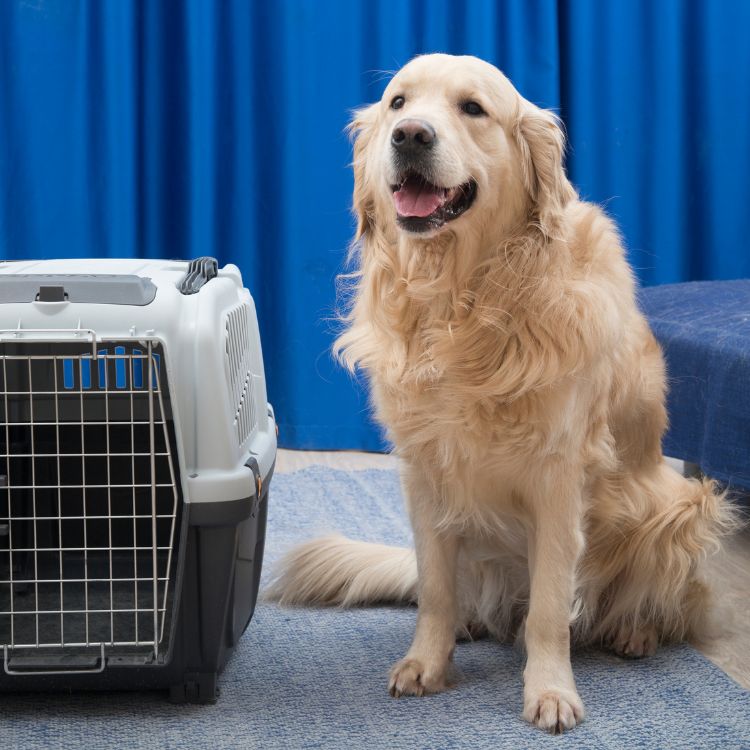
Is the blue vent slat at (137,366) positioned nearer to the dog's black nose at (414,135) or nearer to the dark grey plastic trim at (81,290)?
the dark grey plastic trim at (81,290)

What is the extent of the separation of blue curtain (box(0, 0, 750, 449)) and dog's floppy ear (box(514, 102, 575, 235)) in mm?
1442

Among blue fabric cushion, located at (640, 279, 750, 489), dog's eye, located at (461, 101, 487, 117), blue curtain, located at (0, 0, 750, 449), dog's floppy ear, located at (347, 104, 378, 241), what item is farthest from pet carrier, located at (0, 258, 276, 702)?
blue curtain, located at (0, 0, 750, 449)

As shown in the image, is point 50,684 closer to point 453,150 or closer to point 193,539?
point 193,539

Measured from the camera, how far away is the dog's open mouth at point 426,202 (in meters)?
1.39

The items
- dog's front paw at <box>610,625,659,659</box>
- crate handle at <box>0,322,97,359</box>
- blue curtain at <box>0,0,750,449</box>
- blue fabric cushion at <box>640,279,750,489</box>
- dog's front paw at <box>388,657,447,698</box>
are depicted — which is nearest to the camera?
crate handle at <box>0,322,97,359</box>

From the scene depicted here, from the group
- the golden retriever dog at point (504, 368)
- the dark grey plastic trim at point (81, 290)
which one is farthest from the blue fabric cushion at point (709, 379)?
the dark grey plastic trim at point (81, 290)

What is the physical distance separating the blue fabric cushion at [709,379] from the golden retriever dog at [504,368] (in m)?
0.47

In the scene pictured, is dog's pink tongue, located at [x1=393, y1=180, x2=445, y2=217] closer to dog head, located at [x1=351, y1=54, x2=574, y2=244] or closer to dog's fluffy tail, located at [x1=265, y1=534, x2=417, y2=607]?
dog head, located at [x1=351, y1=54, x2=574, y2=244]

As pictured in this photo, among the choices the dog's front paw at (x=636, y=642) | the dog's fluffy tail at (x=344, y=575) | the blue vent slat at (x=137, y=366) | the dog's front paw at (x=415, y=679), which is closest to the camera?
the blue vent slat at (x=137, y=366)

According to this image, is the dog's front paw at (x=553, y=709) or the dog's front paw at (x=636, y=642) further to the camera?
the dog's front paw at (x=636, y=642)

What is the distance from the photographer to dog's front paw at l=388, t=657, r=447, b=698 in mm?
1472

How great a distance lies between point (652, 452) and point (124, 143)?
5.87ft

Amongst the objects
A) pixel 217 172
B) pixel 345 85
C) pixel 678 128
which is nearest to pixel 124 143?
pixel 217 172

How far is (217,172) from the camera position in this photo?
2.96 m
